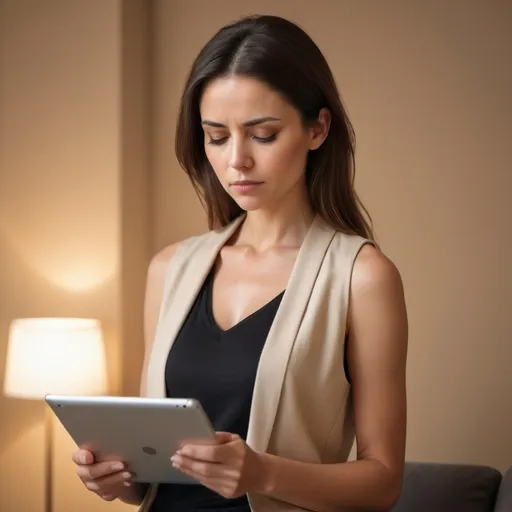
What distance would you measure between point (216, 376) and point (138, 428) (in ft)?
0.84

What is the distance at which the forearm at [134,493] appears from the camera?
182 centimetres

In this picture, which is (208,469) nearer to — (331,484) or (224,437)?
(224,437)

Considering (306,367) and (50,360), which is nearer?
(306,367)

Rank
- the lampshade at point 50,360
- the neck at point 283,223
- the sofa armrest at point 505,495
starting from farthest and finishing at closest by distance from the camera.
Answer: the lampshade at point 50,360
the sofa armrest at point 505,495
the neck at point 283,223

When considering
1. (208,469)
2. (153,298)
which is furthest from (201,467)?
(153,298)

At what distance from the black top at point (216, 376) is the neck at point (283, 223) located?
0.14 metres

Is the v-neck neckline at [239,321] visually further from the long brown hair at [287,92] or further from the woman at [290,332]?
the long brown hair at [287,92]

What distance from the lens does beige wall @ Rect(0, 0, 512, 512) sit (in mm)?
3461

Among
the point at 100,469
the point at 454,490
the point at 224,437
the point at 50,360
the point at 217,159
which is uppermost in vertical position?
the point at 217,159

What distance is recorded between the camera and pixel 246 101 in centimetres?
177

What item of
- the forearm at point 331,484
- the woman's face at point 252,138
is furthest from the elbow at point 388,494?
the woman's face at point 252,138

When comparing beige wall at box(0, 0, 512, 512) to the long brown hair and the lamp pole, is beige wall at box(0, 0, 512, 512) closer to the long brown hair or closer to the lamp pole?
the lamp pole

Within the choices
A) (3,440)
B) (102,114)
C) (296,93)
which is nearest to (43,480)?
(3,440)

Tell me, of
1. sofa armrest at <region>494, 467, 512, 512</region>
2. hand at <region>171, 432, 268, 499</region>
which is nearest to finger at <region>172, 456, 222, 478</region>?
hand at <region>171, 432, 268, 499</region>
